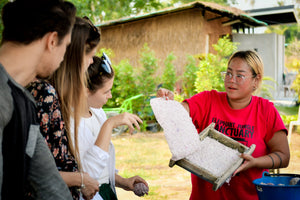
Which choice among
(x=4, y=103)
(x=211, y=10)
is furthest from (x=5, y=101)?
(x=211, y=10)

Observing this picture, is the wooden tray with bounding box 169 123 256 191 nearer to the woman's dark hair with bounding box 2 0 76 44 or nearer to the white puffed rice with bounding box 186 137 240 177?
the white puffed rice with bounding box 186 137 240 177

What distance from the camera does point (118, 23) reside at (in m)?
14.4

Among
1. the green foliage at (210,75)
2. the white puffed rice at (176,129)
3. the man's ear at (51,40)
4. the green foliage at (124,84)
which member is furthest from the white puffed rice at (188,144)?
the green foliage at (124,84)

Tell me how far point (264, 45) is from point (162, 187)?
11111 millimetres

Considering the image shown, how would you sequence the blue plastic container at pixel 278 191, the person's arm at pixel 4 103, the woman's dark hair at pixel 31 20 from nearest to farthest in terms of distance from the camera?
the person's arm at pixel 4 103 → the woman's dark hair at pixel 31 20 → the blue plastic container at pixel 278 191

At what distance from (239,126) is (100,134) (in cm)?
129

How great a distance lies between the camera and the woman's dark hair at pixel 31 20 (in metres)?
1.26

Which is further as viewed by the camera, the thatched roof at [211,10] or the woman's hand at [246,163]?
the thatched roof at [211,10]

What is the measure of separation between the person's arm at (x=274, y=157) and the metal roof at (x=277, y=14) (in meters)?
13.3

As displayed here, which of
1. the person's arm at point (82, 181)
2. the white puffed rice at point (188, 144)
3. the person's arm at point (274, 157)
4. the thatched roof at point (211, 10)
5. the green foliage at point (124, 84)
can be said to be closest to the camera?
the person's arm at point (82, 181)

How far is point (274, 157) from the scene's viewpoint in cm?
252

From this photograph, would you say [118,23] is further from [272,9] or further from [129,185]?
[129,185]

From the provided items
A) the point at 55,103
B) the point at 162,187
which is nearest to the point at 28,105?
the point at 55,103

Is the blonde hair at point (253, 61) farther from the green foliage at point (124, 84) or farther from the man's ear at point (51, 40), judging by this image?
the green foliage at point (124, 84)
